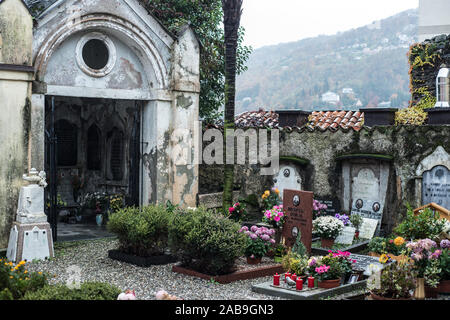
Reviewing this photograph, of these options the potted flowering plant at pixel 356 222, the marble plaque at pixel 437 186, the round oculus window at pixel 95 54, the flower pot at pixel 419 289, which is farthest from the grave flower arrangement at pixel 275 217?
the round oculus window at pixel 95 54

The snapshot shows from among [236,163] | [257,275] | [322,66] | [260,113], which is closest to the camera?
[257,275]

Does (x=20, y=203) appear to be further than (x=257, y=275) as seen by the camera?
Yes

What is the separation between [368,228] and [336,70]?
48341 millimetres

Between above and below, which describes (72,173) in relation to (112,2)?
below

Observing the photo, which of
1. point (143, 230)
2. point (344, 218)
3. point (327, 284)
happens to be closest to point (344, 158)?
point (344, 218)

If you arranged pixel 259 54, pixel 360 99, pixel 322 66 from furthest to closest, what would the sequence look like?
pixel 259 54 → pixel 322 66 → pixel 360 99

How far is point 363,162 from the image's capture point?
536 inches

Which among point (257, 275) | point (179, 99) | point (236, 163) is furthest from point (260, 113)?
point (257, 275)

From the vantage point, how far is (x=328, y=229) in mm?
12383

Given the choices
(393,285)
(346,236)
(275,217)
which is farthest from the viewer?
(346,236)

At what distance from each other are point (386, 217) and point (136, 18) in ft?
26.8

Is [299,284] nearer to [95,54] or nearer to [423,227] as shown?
[423,227]

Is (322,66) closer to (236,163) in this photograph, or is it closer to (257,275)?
(236,163)

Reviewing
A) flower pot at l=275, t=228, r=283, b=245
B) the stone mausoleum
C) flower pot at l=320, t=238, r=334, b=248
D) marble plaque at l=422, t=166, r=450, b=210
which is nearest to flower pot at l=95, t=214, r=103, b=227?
the stone mausoleum
